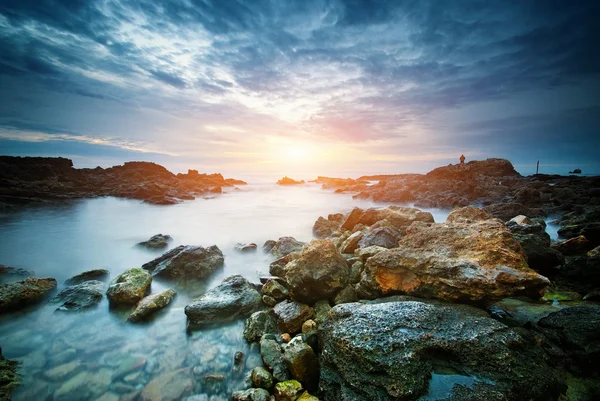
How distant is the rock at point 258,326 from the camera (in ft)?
17.9

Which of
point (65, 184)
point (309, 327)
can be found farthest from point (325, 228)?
point (65, 184)

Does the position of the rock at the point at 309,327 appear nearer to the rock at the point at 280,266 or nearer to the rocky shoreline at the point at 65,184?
the rock at the point at 280,266

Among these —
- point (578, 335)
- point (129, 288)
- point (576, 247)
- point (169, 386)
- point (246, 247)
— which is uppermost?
point (576, 247)

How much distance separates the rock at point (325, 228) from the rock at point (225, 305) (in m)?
8.73

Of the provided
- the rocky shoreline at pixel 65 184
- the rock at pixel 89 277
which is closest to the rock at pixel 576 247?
the rock at pixel 89 277

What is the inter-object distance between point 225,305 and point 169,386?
206 centimetres

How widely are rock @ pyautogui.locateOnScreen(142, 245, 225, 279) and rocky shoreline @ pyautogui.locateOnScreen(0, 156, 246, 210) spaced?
24.0 metres

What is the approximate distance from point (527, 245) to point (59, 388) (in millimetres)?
11015

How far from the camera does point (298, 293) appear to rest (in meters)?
5.98

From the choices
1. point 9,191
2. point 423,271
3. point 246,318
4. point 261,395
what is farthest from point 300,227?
point 9,191

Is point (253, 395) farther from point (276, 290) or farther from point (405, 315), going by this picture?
point (276, 290)

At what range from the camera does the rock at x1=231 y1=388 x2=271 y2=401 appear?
Answer: 3.76 metres

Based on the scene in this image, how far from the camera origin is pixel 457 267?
15.8 feet

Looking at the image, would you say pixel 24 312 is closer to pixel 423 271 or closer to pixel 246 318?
pixel 246 318
